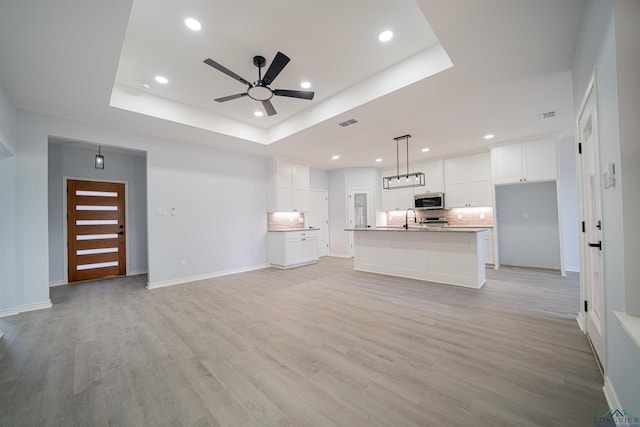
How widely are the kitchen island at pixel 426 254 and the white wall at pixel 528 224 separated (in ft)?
7.68

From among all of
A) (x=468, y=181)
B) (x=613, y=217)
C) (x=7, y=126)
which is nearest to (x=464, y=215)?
(x=468, y=181)

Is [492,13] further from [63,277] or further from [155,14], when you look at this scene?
[63,277]

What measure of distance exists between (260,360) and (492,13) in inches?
141

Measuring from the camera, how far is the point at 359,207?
320 inches

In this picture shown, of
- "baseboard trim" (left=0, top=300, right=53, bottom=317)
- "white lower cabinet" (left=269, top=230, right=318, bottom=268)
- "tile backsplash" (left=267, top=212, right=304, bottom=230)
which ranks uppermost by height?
"tile backsplash" (left=267, top=212, right=304, bottom=230)

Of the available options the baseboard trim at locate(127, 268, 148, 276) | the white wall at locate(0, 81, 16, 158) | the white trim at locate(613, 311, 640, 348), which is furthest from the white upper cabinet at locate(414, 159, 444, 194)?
the white wall at locate(0, 81, 16, 158)

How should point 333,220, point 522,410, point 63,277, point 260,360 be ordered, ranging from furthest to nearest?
point 333,220 < point 63,277 < point 260,360 < point 522,410

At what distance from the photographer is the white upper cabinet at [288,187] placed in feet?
21.0

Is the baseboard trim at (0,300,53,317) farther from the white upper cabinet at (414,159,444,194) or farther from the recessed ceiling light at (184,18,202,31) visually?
the white upper cabinet at (414,159,444,194)

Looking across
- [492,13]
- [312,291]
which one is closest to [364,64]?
[492,13]

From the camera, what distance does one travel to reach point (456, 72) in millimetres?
2844

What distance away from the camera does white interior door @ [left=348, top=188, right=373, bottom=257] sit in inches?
317

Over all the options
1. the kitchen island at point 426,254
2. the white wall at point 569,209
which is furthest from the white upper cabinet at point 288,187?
the white wall at point 569,209

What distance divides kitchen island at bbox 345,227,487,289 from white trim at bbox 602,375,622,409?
2481mm
